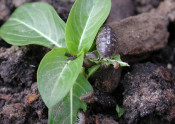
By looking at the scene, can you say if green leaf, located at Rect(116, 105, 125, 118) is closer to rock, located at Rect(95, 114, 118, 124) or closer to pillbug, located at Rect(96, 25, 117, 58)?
rock, located at Rect(95, 114, 118, 124)

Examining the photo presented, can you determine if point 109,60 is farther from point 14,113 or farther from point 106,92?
point 14,113

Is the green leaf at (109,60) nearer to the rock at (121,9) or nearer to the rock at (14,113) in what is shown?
the rock at (14,113)

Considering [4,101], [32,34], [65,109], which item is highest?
[32,34]

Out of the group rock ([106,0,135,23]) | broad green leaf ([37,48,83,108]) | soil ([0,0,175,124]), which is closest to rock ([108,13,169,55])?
soil ([0,0,175,124])

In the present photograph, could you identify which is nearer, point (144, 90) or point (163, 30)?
point (144, 90)

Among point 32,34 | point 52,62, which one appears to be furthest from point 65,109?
point 32,34

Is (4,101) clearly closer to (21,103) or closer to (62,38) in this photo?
(21,103)

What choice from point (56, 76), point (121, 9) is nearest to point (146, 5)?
point (121, 9)
